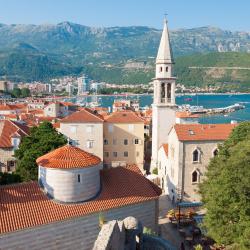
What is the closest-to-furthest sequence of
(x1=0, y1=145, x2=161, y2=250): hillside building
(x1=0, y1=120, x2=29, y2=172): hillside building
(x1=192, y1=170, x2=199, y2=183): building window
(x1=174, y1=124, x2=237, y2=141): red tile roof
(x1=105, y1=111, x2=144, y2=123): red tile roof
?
(x1=0, y1=145, x2=161, y2=250): hillside building < (x1=174, y1=124, x2=237, y2=141): red tile roof < (x1=192, y1=170, x2=199, y2=183): building window < (x1=0, y1=120, x2=29, y2=172): hillside building < (x1=105, y1=111, x2=144, y2=123): red tile roof

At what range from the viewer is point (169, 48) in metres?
44.1

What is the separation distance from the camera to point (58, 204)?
2148cm

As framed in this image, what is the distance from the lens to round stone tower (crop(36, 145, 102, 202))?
21812 millimetres

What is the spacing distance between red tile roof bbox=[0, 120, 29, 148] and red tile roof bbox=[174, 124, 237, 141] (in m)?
20.9

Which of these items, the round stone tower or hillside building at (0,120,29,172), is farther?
hillside building at (0,120,29,172)

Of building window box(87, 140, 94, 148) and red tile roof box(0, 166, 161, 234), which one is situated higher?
red tile roof box(0, 166, 161, 234)

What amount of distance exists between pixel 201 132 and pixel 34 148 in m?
15.9

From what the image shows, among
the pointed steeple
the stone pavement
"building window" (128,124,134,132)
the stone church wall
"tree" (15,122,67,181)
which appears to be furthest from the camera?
"building window" (128,124,134,132)

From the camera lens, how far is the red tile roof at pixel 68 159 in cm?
2203

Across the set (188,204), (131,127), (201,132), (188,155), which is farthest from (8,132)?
(188,204)

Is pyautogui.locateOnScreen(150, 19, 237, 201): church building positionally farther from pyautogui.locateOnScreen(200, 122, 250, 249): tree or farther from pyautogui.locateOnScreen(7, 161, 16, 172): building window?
pyautogui.locateOnScreen(7, 161, 16, 172): building window

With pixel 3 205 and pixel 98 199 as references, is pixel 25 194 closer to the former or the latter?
pixel 3 205

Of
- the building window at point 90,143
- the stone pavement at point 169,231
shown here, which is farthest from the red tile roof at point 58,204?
the building window at point 90,143

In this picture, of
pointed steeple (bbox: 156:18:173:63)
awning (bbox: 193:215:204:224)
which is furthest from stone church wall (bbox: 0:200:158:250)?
pointed steeple (bbox: 156:18:173:63)
